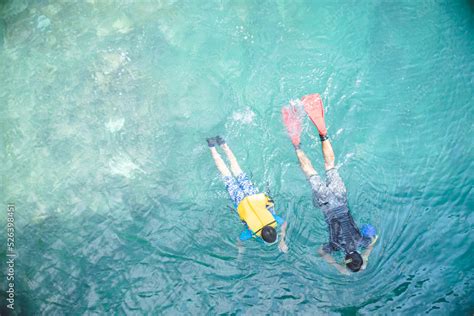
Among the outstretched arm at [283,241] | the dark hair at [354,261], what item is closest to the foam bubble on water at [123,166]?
the outstretched arm at [283,241]

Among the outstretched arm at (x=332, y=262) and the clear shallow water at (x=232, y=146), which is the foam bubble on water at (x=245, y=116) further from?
the outstretched arm at (x=332, y=262)

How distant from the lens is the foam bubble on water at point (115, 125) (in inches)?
334

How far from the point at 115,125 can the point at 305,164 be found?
4.61 metres

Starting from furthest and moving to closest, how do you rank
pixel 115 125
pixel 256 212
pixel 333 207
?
1. pixel 115 125
2. pixel 333 207
3. pixel 256 212

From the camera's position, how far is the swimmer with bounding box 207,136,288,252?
6.70 meters

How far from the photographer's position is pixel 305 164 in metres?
7.78

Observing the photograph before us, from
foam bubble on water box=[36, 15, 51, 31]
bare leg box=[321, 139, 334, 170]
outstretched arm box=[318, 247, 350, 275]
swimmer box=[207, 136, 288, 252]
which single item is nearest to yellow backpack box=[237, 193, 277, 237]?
swimmer box=[207, 136, 288, 252]

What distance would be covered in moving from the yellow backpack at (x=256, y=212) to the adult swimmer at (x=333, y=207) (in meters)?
1.23

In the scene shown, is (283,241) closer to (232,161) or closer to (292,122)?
(232,161)

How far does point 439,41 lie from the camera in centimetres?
870

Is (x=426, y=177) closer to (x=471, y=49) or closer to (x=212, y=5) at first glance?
(x=471, y=49)

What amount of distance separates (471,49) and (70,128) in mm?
10017

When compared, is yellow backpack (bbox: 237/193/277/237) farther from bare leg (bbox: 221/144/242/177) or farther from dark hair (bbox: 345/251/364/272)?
dark hair (bbox: 345/251/364/272)

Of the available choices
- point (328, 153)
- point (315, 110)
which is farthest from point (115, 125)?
point (328, 153)
